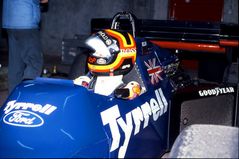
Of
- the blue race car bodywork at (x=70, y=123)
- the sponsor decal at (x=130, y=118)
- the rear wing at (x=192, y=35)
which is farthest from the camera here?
the rear wing at (x=192, y=35)

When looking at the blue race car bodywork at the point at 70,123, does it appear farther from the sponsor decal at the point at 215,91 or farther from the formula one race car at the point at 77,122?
the sponsor decal at the point at 215,91

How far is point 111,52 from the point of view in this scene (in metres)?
3.37

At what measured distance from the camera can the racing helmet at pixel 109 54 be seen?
3371mm

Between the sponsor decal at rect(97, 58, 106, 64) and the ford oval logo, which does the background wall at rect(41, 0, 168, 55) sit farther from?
the ford oval logo

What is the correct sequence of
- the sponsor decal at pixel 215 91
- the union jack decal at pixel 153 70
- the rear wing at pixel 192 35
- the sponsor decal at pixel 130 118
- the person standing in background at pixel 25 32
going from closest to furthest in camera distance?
the sponsor decal at pixel 130 118 < the union jack decal at pixel 153 70 < the sponsor decal at pixel 215 91 < the rear wing at pixel 192 35 < the person standing in background at pixel 25 32

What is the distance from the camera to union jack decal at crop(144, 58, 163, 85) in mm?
3758

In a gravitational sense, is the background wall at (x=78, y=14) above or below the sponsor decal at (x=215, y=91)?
above

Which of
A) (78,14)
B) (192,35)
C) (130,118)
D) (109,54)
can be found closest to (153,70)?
(109,54)

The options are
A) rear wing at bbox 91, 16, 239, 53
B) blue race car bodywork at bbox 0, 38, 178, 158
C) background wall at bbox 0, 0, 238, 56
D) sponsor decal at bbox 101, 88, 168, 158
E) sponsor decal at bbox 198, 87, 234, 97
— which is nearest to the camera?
blue race car bodywork at bbox 0, 38, 178, 158

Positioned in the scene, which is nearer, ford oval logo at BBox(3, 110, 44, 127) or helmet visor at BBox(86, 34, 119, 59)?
ford oval logo at BBox(3, 110, 44, 127)

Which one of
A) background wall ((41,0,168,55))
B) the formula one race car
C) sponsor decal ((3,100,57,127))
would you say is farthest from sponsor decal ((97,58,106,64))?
background wall ((41,0,168,55))

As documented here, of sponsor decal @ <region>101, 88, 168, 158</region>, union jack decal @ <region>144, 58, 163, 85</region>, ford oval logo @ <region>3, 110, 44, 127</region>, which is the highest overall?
union jack decal @ <region>144, 58, 163, 85</region>

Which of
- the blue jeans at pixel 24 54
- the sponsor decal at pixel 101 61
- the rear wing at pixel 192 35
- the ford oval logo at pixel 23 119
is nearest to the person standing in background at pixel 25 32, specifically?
the blue jeans at pixel 24 54

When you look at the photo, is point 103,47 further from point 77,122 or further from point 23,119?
point 23,119
